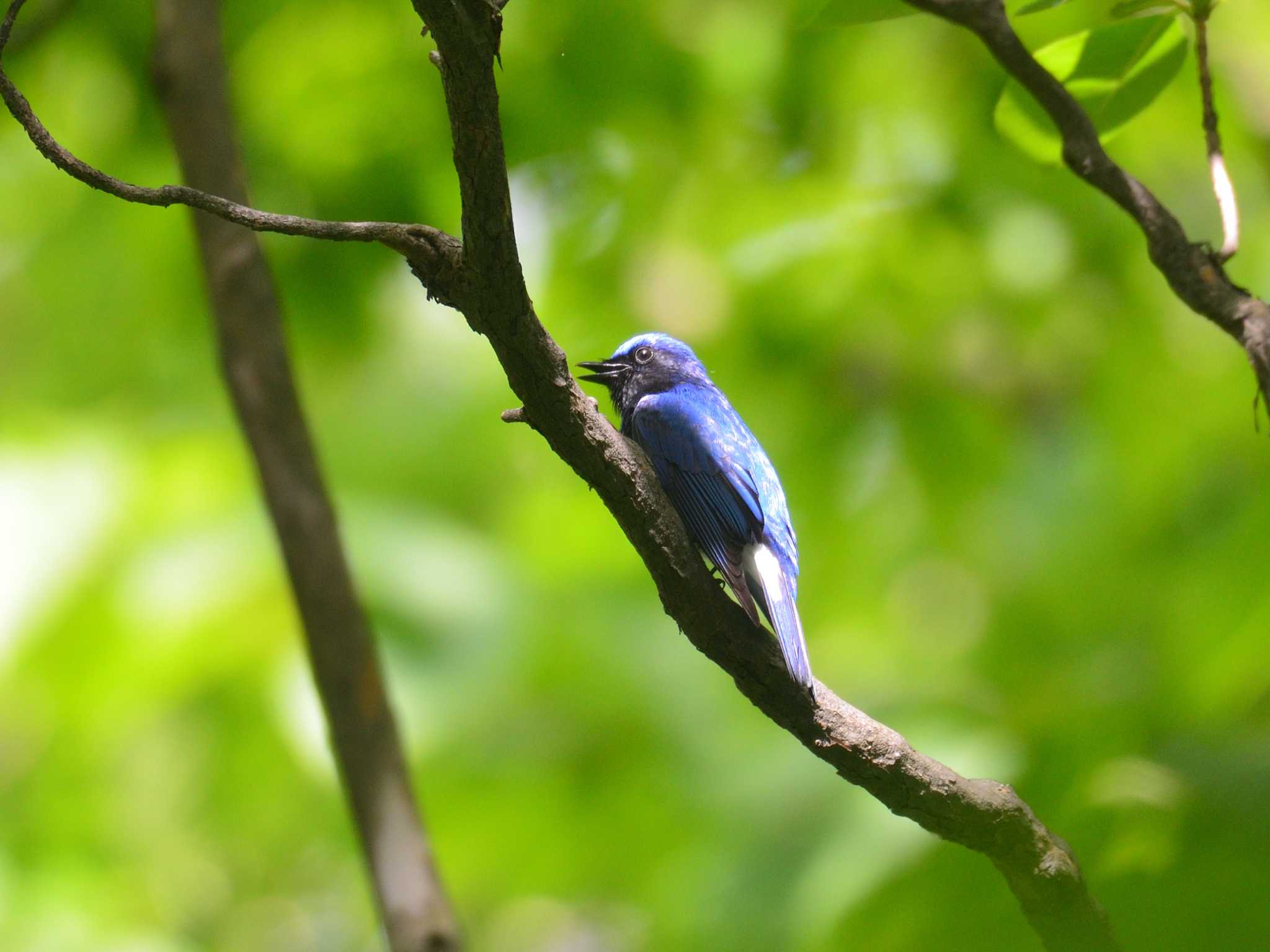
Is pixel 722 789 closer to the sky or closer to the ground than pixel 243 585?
closer to the ground

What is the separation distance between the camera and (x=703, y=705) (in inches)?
204

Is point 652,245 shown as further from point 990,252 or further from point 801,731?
point 801,731

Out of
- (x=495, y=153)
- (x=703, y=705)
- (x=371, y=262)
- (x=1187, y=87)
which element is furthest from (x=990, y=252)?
(x=495, y=153)

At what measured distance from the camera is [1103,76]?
216cm

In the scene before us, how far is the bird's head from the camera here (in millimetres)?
4188

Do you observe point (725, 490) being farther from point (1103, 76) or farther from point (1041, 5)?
point (1041, 5)

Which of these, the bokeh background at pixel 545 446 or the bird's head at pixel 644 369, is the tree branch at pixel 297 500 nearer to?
the bokeh background at pixel 545 446

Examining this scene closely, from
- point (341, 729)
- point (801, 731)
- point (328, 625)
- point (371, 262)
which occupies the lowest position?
point (801, 731)

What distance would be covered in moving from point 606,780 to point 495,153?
12.4ft

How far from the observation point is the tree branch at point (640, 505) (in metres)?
1.63

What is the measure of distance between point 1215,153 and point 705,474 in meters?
1.63

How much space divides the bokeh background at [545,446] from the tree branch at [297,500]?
0.54 metres

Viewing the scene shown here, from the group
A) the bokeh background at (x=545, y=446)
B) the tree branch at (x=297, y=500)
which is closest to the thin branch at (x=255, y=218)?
the tree branch at (x=297, y=500)

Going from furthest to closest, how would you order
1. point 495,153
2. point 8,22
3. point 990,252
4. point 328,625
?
point 990,252, point 328,625, point 8,22, point 495,153
